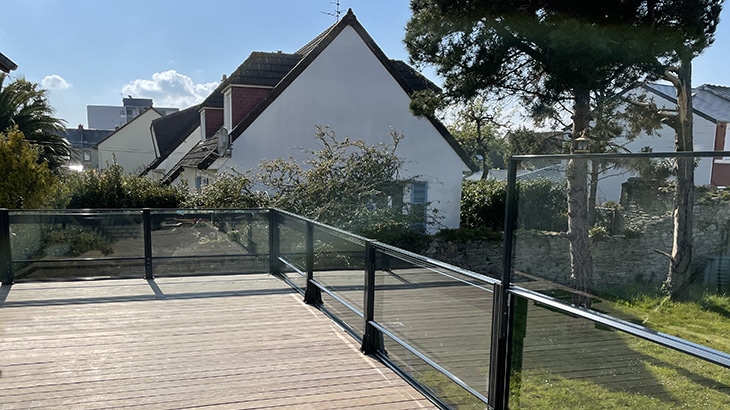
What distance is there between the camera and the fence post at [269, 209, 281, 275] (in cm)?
722

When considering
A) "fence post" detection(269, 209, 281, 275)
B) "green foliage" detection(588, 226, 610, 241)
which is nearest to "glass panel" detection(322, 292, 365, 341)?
"fence post" detection(269, 209, 281, 275)

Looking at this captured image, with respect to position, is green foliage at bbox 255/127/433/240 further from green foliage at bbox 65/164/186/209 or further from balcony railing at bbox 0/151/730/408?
green foliage at bbox 65/164/186/209

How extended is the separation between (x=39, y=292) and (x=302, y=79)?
28.5 ft

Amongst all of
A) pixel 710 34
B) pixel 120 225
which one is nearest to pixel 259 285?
pixel 120 225

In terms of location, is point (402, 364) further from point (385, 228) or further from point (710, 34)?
point (710, 34)

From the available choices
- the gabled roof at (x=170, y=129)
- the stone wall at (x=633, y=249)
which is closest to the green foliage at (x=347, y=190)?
the stone wall at (x=633, y=249)

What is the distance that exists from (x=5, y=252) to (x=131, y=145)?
96.2 feet

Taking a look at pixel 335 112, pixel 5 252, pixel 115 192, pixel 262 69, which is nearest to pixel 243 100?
pixel 262 69

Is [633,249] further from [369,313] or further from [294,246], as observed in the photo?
[294,246]

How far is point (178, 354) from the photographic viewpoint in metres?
4.15

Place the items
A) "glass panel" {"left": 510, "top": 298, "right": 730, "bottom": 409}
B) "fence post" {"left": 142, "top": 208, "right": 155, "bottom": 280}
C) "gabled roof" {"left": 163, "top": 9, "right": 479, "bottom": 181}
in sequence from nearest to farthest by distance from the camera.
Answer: "glass panel" {"left": 510, "top": 298, "right": 730, "bottom": 409} < "fence post" {"left": 142, "top": 208, "right": 155, "bottom": 280} < "gabled roof" {"left": 163, "top": 9, "right": 479, "bottom": 181}

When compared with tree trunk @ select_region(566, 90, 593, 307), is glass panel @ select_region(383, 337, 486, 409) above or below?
below

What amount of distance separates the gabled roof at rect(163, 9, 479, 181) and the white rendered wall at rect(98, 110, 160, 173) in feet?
63.9

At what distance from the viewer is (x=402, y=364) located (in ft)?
12.6
